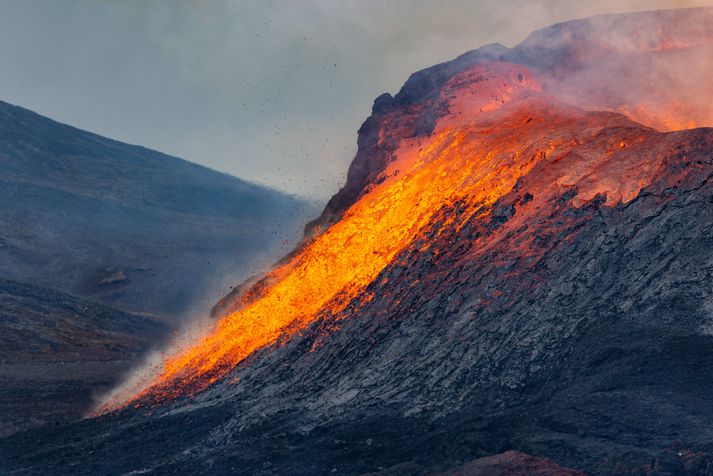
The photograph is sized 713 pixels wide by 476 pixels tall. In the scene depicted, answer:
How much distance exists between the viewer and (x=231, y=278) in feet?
257

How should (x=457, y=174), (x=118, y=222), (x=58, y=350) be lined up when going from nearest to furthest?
1. (x=457, y=174)
2. (x=58, y=350)
3. (x=118, y=222)

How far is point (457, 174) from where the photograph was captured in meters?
24.5

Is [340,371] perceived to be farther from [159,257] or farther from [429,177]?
[159,257]

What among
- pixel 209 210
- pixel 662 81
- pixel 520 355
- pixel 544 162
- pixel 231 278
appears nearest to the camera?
pixel 520 355

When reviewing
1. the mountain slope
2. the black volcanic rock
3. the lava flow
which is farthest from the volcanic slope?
the mountain slope

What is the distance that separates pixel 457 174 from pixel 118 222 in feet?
248

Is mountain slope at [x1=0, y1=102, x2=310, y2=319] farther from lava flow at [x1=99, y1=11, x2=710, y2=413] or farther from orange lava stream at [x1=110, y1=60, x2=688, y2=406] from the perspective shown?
orange lava stream at [x1=110, y1=60, x2=688, y2=406]

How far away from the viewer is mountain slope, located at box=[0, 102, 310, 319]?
241 ft

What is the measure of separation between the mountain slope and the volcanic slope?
49091mm

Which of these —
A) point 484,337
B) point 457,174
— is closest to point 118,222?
point 457,174

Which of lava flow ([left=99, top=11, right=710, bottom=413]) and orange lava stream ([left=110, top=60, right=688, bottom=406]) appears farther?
orange lava stream ([left=110, top=60, right=688, bottom=406])

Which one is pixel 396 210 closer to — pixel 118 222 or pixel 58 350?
pixel 58 350

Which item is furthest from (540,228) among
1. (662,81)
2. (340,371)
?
(662,81)

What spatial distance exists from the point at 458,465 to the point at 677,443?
167 inches
